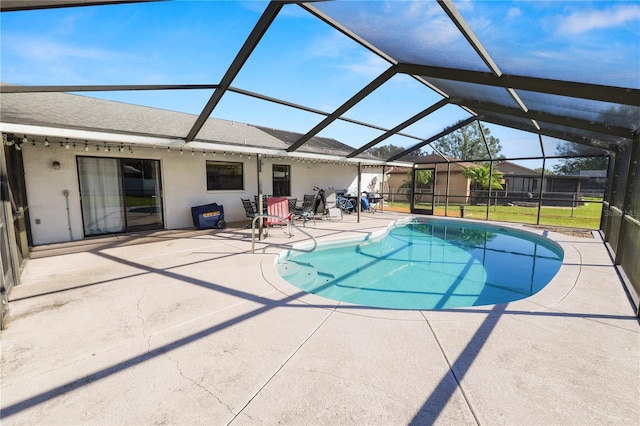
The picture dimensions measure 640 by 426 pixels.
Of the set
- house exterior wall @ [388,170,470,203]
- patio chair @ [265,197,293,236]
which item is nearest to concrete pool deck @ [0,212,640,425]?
patio chair @ [265,197,293,236]

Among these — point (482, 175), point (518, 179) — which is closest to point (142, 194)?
point (482, 175)

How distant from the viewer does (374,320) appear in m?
3.23

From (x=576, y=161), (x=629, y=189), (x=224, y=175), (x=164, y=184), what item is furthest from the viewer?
(x=576, y=161)

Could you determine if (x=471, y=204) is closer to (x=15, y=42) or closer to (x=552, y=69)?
(x=552, y=69)

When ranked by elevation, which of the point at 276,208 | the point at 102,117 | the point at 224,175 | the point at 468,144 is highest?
the point at 468,144

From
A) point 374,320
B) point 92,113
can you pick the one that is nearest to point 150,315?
point 374,320

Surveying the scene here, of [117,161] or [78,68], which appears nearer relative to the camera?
[78,68]

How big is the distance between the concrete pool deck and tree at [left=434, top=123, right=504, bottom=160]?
36629 mm

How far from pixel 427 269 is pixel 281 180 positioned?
7.32m

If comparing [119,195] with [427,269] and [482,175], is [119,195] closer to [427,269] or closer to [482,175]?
[427,269]

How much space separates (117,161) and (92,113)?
1620 millimetres

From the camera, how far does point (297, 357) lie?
2557 mm

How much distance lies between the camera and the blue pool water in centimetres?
507

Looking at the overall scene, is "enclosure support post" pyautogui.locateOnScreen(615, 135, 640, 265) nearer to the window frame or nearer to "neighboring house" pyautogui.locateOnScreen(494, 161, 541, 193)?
the window frame
